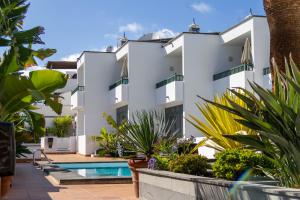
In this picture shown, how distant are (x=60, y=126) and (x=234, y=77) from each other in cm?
2226

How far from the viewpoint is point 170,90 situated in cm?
2683

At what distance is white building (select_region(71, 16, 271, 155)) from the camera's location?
76.6ft

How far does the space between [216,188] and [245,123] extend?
111 centimetres

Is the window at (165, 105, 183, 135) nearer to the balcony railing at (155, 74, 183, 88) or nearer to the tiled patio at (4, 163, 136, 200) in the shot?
the balcony railing at (155, 74, 183, 88)

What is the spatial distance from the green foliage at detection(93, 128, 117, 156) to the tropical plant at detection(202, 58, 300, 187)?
870 inches

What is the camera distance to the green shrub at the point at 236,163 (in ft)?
24.7

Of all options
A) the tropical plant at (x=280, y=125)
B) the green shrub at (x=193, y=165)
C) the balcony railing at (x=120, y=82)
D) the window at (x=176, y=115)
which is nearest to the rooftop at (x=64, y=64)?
the balcony railing at (x=120, y=82)

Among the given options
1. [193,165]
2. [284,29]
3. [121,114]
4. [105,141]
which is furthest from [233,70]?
[284,29]

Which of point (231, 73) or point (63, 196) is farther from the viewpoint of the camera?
point (231, 73)

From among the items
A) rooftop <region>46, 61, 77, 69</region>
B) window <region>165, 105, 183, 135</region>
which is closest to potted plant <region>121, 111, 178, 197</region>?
window <region>165, 105, 183, 135</region>

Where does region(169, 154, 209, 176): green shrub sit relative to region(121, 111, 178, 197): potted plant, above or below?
below

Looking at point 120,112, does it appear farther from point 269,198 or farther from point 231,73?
point 269,198

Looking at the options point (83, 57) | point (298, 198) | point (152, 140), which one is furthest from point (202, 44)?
point (298, 198)

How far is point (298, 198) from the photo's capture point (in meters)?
4.98
